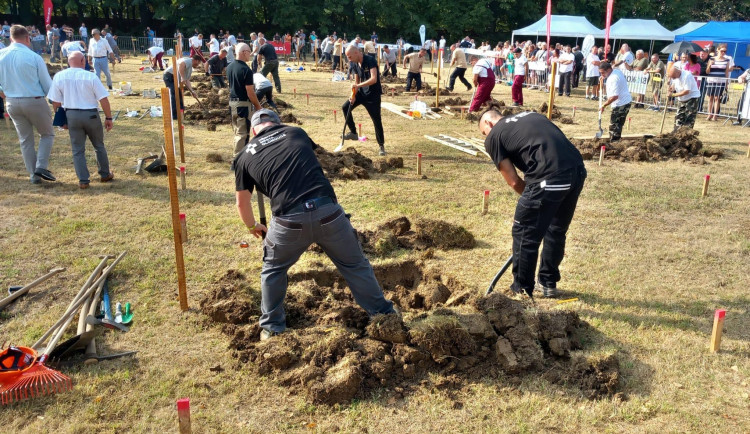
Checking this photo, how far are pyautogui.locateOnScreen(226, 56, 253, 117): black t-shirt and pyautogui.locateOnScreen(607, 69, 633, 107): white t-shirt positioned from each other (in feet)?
25.1

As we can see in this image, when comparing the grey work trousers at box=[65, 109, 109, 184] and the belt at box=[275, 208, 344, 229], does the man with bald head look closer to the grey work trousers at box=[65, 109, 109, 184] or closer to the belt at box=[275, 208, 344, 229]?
A: the grey work trousers at box=[65, 109, 109, 184]

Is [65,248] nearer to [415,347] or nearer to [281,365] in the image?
[281,365]

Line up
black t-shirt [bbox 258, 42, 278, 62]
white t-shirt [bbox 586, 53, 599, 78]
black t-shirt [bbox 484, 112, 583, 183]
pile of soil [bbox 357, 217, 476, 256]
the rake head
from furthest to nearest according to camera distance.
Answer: white t-shirt [bbox 586, 53, 599, 78], black t-shirt [bbox 258, 42, 278, 62], pile of soil [bbox 357, 217, 476, 256], black t-shirt [bbox 484, 112, 583, 183], the rake head

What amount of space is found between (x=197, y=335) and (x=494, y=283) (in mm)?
2877

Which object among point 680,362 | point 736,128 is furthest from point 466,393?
point 736,128

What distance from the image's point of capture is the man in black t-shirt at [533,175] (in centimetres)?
514

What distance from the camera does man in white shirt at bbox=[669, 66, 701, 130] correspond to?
1339 centimetres

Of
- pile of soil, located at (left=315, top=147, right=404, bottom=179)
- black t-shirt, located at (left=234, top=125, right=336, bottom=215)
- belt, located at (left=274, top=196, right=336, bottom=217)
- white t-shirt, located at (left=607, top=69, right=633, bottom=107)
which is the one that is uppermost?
white t-shirt, located at (left=607, top=69, right=633, bottom=107)

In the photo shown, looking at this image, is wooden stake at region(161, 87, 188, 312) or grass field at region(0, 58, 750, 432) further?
wooden stake at region(161, 87, 188, 312)

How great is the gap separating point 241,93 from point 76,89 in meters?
2.78

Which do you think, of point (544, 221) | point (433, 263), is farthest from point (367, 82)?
point (544, 221)

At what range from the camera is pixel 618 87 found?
482 inches

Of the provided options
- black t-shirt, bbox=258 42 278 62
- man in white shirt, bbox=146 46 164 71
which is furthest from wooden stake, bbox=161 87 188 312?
man in white shirt, bbox=146 46 164 71

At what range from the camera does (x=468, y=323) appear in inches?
187
